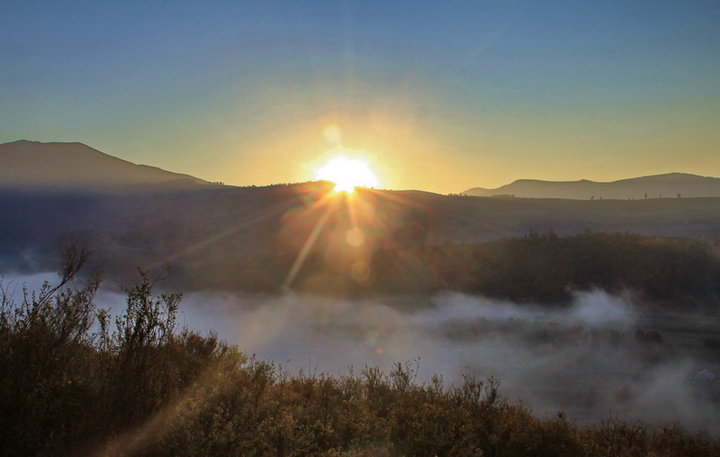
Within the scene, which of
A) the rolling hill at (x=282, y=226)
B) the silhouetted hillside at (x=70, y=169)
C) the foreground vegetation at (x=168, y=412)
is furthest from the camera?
the silhouetted hillside at (x=70, y=169)

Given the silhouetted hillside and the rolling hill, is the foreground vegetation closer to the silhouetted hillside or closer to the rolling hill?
the rolling hill

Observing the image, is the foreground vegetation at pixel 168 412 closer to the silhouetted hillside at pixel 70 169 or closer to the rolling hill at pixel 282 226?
the rolling hill at pixel 282 226

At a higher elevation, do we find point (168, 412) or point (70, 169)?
point (70, 169)

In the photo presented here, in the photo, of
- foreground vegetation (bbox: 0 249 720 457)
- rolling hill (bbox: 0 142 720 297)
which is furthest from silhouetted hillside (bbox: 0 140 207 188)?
foreground vegetation (bbox: 0 249 720 457)

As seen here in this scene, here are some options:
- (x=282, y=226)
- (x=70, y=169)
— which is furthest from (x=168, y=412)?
(x=70, y=169)

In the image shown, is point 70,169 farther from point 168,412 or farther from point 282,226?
point 168,412

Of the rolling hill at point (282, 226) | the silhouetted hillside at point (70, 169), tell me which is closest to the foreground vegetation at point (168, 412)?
the rolling hill at point (282, 226)
